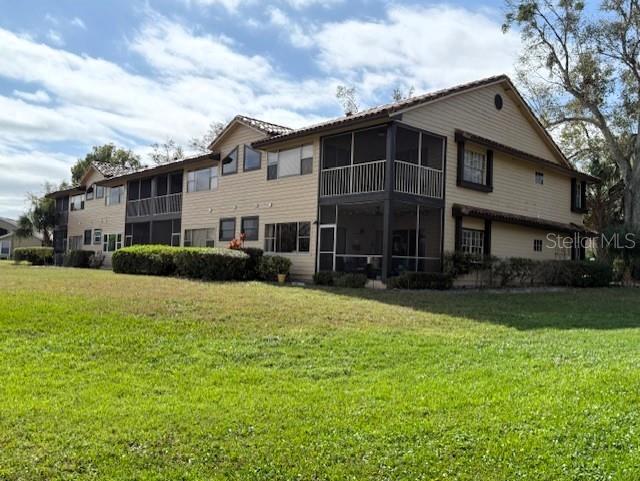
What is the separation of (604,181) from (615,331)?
28646 millimetres

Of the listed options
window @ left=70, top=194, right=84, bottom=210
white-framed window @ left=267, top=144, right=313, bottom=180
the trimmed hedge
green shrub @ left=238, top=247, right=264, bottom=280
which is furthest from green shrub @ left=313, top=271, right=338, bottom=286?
window @ left=70, top=194, right=84, bottom=210

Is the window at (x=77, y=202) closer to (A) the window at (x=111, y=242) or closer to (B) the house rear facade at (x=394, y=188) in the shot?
(A) the window at (x=111, y=242)

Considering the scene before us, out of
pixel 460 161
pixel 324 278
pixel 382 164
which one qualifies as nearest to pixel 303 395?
pixel 324 278

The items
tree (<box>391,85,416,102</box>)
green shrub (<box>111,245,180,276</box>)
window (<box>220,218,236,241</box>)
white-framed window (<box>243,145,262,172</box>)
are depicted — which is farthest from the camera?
tree (<box>391,85,416,102</box>)

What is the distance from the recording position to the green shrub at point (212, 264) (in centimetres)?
1867

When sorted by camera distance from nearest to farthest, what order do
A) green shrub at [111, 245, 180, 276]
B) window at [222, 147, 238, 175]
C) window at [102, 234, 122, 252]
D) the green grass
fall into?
the green grass < green shrub at [111, 245, 180, 276] < window at [222, 147, 238, 175] < window at [102, 234, 122, 252]

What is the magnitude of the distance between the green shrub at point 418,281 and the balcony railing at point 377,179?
2861mm

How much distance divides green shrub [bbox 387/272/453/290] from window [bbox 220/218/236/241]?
→ 949 centimetres

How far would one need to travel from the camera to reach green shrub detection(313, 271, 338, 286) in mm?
18977

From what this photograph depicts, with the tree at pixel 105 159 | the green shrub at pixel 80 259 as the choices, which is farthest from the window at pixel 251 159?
the tree at pixel 105 159

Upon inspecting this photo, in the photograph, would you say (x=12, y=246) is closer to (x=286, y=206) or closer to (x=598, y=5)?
(x=286, y=206)

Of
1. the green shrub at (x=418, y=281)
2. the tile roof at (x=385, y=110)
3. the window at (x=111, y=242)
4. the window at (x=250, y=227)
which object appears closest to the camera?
the green shrub at (x=418, y=281)

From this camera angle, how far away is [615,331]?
1017 cm

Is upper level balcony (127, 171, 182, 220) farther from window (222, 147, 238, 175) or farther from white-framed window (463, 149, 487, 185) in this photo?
white-framed window (463, 149, 487, 185)
